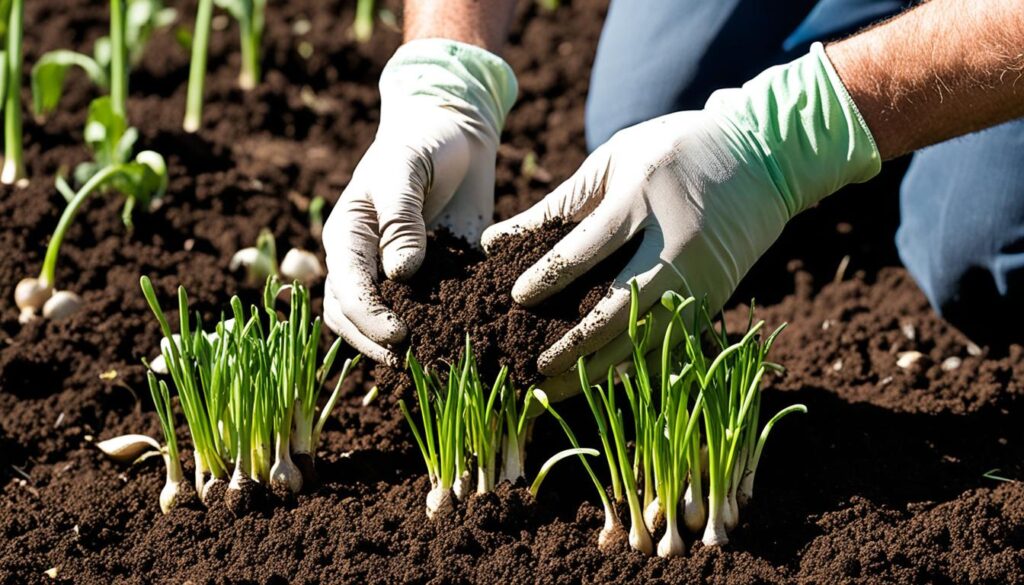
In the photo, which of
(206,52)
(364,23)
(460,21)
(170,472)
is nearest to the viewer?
(170,472)

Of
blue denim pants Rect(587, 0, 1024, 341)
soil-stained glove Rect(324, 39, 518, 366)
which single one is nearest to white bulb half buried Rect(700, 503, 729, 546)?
soil-stained glove Rect(324, 39, 518, 366)

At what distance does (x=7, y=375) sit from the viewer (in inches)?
87.6

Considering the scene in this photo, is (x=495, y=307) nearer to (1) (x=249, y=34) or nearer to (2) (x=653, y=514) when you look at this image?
(2) (x=653, y=514)

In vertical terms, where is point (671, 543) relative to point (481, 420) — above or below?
below

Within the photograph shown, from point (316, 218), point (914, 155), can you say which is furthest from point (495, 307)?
point (914, 155)

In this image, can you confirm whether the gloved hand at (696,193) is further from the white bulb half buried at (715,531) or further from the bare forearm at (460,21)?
the bare forearm at (460,21)

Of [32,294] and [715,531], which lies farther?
[32,294]

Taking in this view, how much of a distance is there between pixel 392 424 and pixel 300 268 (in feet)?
1.76

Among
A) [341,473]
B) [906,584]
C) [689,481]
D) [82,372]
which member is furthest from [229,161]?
[906,584]

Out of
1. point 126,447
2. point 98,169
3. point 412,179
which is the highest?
point 412,179

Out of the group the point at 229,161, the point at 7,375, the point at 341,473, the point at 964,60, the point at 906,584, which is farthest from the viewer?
the point at 229,161

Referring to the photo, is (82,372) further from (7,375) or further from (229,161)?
(229,161)

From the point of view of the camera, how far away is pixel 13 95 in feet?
8.90

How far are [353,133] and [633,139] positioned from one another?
4.95 feet
